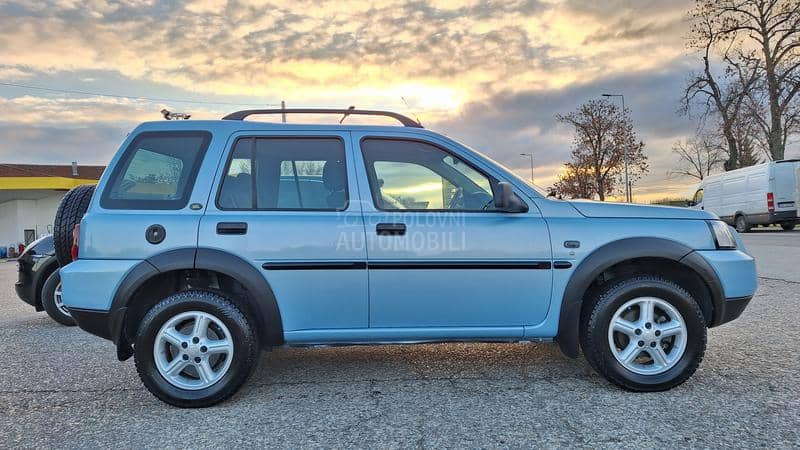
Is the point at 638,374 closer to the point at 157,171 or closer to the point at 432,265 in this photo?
the point at 432,265

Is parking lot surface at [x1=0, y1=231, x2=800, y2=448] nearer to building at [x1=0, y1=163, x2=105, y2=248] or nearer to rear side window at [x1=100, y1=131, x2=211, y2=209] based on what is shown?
rear side window at [x1=100, y1=131, x2=211, y2=209]

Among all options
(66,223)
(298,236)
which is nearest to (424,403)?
(298,236)

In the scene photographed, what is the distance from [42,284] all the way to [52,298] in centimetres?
32

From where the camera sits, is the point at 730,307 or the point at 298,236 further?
the point at 730,307

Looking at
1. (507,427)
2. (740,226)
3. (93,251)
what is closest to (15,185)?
(93,251)

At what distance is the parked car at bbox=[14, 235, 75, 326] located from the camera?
20.1ft

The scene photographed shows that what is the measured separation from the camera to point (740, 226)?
2027 cm

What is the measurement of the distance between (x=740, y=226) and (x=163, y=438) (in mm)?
22746

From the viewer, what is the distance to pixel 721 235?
Answer: 3570 mm

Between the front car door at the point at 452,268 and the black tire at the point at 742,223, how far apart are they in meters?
20.5

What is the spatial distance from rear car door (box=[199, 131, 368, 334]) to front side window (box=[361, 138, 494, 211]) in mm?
194

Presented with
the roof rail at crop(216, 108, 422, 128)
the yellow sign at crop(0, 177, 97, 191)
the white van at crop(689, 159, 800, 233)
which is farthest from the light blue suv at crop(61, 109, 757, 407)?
the yellow sign at crop(0, 177, 97, 191)

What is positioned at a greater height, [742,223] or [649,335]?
[742,223]

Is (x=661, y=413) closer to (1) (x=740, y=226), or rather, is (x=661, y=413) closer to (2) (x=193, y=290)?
(2) (x=193, y=290)
